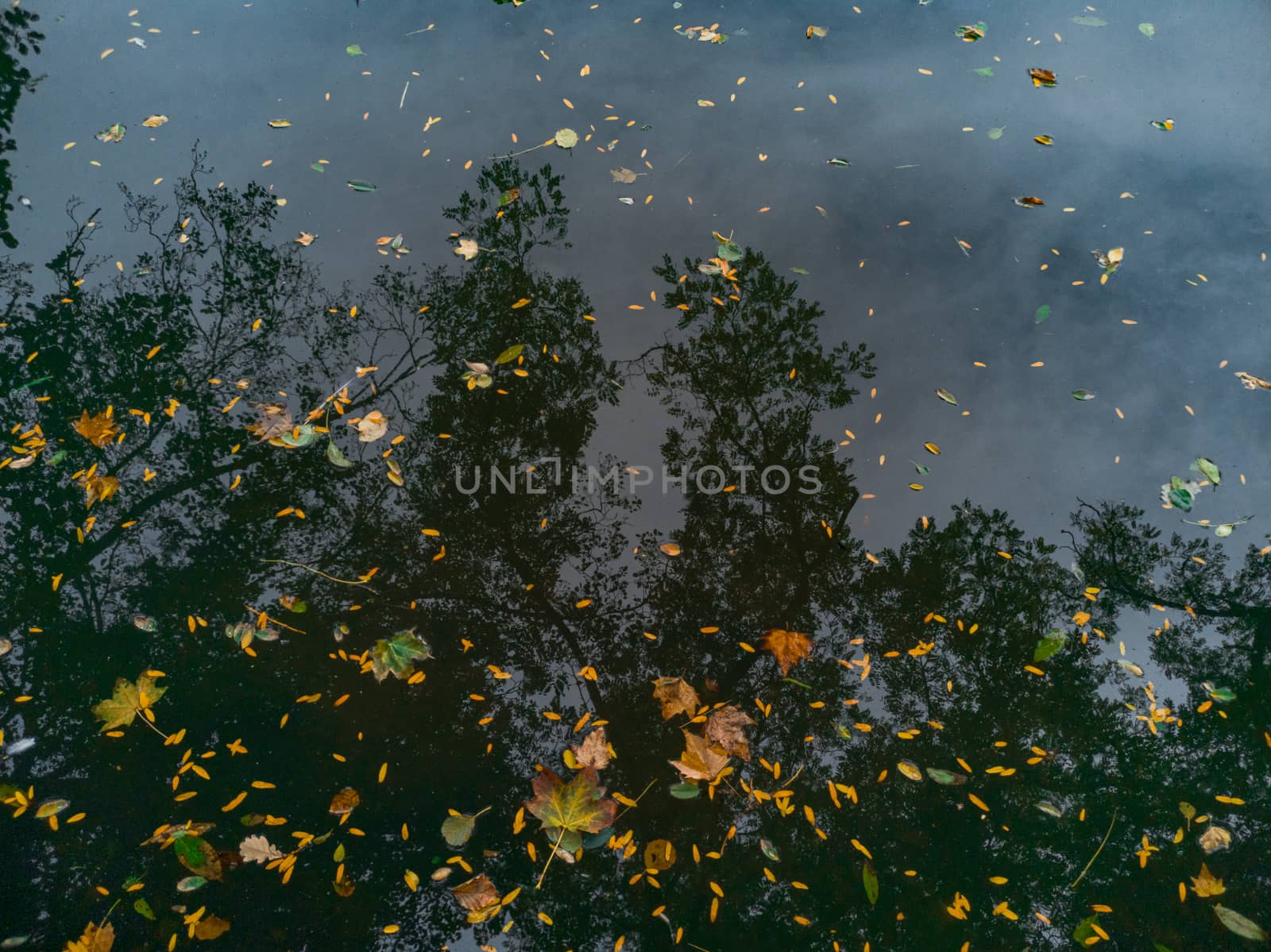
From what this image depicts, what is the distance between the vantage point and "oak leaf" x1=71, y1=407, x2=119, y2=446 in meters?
3.06

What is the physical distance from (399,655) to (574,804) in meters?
0.95

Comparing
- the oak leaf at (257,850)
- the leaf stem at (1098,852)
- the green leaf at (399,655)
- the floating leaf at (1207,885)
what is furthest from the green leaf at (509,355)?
the floating leaf at (1207,885)

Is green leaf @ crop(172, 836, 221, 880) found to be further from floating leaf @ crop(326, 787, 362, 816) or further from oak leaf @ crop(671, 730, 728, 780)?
oak leaf @ crop(671, 730, 728, 780)

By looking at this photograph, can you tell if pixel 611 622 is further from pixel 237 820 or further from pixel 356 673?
pixel 237 820

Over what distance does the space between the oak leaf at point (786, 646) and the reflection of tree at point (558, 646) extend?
5 centimetres

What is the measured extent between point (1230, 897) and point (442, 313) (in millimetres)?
4376

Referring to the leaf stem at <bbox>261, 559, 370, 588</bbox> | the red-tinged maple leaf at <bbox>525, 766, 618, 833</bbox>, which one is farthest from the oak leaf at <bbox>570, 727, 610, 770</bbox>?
the leaf stem at <bbox>261, 559, 370, 588</bbox>

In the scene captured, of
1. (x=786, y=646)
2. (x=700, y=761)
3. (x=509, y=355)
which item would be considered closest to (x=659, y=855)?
(x=700, y=761)

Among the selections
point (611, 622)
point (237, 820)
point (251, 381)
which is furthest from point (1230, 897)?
point (251, 381)

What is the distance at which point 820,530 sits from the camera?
3000mm

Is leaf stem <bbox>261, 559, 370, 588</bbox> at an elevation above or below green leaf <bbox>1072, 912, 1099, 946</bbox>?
above

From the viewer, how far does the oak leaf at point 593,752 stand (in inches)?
98.3

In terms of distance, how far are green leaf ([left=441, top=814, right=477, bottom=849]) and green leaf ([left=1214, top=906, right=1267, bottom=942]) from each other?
2902 millimetres

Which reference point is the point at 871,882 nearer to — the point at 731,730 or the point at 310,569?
the point at 731,730
